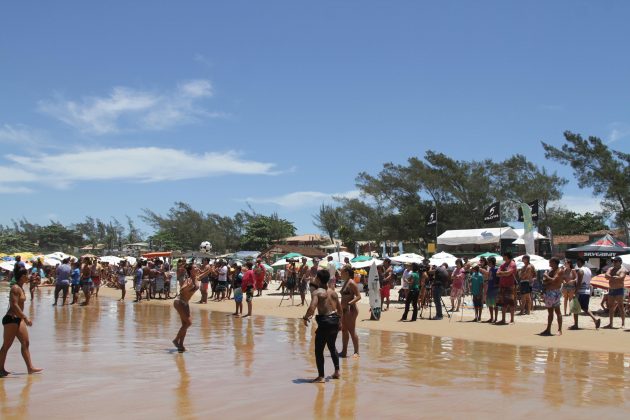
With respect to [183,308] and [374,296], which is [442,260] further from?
[183,308]

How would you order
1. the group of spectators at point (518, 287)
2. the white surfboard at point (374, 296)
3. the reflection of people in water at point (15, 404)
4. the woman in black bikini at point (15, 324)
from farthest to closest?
the white surfboard at point (374, 296)
the group of spectators at point (518, 287)
the woman in black bikini at point (15, 324)
the reflection of people in water at point (15, 404)

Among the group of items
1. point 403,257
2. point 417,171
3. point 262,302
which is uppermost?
point 417,171

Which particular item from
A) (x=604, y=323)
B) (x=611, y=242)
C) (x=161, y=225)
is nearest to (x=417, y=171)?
(x=611, y=242)

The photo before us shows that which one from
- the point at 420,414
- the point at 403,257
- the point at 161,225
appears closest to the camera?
the point at 420,414

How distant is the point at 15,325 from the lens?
7906 millimetres

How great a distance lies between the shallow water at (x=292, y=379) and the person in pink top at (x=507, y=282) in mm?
2700

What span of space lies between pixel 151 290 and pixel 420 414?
1945cm

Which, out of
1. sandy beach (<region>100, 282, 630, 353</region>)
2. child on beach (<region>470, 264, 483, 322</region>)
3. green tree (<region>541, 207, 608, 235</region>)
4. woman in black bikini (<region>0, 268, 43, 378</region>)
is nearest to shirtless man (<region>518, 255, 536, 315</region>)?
sandy beach (<region>100, 282, 630, 353</region>)

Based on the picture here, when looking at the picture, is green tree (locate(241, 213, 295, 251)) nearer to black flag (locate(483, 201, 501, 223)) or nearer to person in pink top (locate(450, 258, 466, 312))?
black flag (locate(483, 201, 501, 223))

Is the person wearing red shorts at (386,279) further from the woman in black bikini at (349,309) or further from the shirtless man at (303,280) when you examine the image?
the woman in black bikini at (349,309)

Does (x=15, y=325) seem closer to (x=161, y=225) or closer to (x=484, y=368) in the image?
(x=484, y=368)

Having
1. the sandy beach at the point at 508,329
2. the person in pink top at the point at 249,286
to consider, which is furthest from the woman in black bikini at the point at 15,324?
the person in pink top at the point at 249,286

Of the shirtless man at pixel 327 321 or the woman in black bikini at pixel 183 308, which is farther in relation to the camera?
the woman in black bikini at pixel 183 308

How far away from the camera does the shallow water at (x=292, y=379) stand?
6.42 meters
